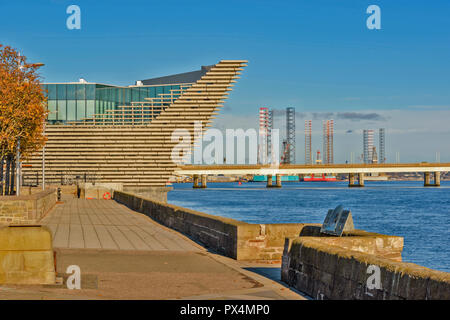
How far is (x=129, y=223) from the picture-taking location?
27266mm

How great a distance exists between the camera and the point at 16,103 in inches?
1497

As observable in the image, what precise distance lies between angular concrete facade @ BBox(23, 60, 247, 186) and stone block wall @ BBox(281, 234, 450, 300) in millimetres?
129414

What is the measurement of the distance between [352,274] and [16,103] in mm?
32788

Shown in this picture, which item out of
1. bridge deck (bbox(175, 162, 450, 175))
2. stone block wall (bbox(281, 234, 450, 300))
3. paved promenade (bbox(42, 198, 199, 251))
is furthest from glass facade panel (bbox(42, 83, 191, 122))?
stone block wall (bbox(281, 234, 450, 300))

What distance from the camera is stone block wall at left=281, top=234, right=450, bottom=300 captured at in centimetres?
755

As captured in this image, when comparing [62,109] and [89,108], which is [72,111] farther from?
[89,108]

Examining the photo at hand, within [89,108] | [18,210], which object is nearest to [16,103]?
[18,210]

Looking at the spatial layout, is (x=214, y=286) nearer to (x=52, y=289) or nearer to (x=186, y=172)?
(x=52, y=289)

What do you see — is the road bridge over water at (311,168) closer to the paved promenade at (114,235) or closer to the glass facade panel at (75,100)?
the glass facade panel at (75,100)

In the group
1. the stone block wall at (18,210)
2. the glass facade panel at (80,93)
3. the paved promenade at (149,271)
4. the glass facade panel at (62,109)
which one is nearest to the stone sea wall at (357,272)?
the paved promenade at (149,271)

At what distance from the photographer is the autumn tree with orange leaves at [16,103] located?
37.2m

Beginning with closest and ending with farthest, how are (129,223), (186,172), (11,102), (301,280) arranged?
1. (301,280)
2. (129,223)
3. (11,102)
4. (186,172)
